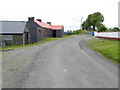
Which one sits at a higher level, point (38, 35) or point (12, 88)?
point (38, 35)

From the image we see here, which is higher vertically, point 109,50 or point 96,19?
point 96,19

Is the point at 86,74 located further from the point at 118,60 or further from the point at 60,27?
the point at 60,27

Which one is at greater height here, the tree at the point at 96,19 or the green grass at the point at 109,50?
the tree at the point at 96,19

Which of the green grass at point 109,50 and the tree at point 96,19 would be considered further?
the tree at point 96,19

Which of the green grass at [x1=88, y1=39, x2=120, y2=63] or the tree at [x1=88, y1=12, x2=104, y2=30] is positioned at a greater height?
the tree at [x1=88, y1=12, x2=104, y2=30]

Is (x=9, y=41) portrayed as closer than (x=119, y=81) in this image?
No

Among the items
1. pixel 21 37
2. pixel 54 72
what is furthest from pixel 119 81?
pixel 21 37

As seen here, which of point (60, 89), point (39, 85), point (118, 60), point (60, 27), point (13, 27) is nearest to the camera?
point (60, 89)

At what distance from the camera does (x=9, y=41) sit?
26.2m

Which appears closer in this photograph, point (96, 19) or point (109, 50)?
point (109, 50)

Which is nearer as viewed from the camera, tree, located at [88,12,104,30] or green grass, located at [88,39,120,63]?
green grass, located at [88,39,120,63]

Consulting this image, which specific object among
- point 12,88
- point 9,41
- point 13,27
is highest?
point 13,27

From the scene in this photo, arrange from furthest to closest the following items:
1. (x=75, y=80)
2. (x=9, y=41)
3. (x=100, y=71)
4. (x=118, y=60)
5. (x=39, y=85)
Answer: (x=9, y=41) < (x=118, y=60) < (x=100, y=71) < (x=75, y=80) < (x=39, y=85)

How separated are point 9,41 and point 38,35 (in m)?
10.1
